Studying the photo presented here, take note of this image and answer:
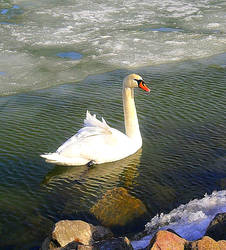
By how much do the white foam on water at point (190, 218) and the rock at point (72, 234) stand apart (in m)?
0.46

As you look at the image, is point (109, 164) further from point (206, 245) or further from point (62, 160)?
point (206, 245)

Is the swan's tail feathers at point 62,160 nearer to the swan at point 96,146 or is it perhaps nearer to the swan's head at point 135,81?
the swan at point 96,146

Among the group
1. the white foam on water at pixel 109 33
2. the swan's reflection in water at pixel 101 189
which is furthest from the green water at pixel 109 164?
the white foam on water at pixel 109 33

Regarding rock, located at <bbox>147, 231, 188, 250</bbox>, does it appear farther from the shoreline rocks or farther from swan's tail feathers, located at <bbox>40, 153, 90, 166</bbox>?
swan's tail feathers, located at <bbox>40, 153, 90, 166</bbox>

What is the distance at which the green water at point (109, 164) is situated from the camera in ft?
20.0

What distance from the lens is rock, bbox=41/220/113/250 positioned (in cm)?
493

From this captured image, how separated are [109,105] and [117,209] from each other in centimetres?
399

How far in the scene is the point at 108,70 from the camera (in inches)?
469

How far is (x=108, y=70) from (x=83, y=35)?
3355 millimetres

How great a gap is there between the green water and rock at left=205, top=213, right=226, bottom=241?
1020 mm

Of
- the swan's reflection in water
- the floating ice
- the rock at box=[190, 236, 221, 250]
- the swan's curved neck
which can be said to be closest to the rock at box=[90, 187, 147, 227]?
the swan's reflection in water

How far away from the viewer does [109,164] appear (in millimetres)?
7551

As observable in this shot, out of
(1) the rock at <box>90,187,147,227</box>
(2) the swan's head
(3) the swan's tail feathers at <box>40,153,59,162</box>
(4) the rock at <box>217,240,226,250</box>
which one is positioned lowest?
(1) the rock at <box>90,187,147,227</box>

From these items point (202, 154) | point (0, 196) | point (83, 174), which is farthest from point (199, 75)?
point (0, 196)
